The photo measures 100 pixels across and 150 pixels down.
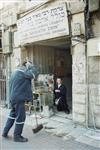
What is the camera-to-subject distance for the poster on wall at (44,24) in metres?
8.19

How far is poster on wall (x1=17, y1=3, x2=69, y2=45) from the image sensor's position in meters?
8.19

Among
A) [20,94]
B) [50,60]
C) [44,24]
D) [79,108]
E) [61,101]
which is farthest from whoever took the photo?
[50,60]

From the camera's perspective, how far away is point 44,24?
8.87m

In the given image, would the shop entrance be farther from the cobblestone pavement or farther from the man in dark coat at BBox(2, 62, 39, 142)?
the man in dark coat at BBox(2, 62, 39, 142)

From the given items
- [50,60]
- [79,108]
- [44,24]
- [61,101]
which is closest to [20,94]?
[79,108]

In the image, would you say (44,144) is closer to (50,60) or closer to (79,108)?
(79,108)

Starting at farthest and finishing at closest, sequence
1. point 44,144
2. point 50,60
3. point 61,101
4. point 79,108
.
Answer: point 50,60 < point 61,101 < point 79,108 < point 44,144

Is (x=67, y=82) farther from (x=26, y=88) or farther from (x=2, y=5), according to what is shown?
(x=26, y=88)

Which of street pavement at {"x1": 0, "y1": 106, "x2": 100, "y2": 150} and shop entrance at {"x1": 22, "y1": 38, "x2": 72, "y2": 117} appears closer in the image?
street pavement at {"x1": 0, "y1": 106, "x2": 100, "y2": 150}

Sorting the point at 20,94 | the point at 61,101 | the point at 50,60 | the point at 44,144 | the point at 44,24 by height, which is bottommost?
the point at 44,144

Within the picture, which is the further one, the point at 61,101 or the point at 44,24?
the point at 61,101

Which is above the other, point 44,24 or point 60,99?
point 44,24

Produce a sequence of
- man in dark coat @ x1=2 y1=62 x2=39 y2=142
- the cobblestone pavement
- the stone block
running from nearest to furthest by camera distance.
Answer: the cobblestone pavement, man in dark coat @ x1=2 y1=62 x2=39 y2=142, the stone block

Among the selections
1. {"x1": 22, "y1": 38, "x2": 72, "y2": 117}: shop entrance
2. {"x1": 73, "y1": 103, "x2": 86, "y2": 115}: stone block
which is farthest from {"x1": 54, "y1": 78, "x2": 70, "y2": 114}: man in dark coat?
{"x1": 73, "y1": 103, "x2": 86, "y2": 115}: stone block
